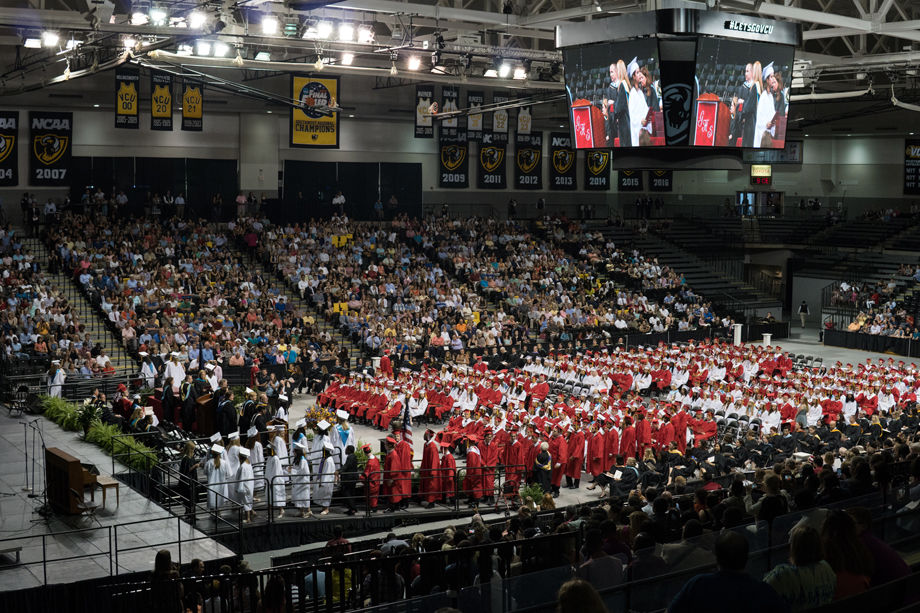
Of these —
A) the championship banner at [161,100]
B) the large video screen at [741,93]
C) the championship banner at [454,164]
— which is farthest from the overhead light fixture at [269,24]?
the championship banner at [454,164]

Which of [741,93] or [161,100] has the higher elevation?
[161,100]

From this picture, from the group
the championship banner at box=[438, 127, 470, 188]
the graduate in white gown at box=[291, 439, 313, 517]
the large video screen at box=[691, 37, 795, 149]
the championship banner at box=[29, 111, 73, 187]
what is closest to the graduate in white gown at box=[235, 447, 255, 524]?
the graduate in white gown at box=[291, 439, 313, 517]

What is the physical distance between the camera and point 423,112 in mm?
35375

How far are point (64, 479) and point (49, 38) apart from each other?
14595 mm

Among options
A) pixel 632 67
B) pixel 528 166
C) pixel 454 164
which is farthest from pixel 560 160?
pixel 632 67

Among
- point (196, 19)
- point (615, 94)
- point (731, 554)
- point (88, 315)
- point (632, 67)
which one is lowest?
point (88, 315)

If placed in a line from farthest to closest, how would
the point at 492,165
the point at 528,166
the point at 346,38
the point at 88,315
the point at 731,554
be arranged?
the point at 528,166 → the point at 492,165 → the point at 88,315 → the point at 346,38 → the point at 731,554

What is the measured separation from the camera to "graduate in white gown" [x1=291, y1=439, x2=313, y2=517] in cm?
1684

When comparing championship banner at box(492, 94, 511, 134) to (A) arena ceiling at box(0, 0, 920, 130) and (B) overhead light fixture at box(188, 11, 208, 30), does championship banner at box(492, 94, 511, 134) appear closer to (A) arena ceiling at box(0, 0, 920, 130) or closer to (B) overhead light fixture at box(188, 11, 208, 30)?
(A) arena ceiling at box(0, 0, 920, 130)

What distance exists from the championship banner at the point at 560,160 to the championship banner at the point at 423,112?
13.5 m

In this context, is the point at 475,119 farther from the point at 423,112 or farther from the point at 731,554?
the point at 731,554

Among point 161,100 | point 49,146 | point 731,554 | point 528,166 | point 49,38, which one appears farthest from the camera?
point 528,166

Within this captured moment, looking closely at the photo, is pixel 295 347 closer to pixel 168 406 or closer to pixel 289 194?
pixel 168 406

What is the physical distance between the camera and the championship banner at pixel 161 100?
31.7 m
